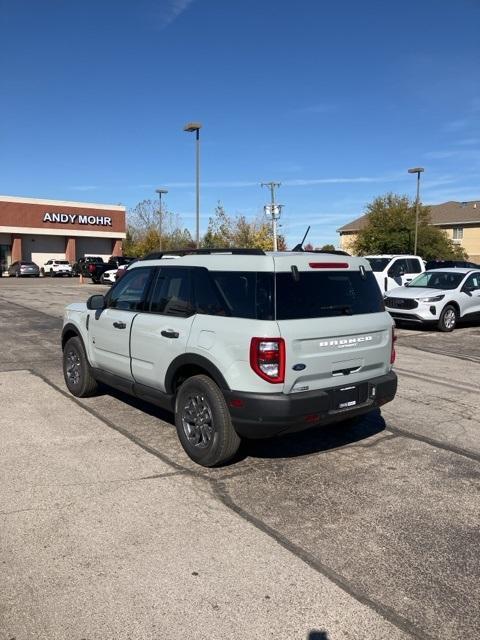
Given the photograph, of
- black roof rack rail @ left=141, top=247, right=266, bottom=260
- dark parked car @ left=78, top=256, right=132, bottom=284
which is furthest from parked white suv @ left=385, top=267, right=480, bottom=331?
dark parked car @ left=78, top=256, right=132, bottom=284

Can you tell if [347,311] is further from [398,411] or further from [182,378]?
[398,411]

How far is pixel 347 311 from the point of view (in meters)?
4.70

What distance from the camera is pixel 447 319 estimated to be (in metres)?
13.9

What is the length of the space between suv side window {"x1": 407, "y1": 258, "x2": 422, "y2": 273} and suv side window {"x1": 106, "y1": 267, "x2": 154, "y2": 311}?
1367 cm

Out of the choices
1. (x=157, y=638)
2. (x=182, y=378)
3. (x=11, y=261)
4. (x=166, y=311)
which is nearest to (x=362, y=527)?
(x=157, y=638)

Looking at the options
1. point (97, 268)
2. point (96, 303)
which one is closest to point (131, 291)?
point (96, 303)

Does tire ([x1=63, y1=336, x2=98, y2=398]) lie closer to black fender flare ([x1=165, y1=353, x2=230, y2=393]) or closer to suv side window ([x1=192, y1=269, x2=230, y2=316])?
black fender flare ([x1=165, y1=353, x2=230, y2=393])

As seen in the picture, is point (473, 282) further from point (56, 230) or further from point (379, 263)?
point (56, 230)

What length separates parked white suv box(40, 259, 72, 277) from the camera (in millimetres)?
48562

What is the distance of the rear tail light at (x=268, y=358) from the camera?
410 cm

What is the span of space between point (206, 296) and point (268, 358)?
91cm

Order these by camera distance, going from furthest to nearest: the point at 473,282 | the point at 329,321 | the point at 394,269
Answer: the point at 394,269 → the point at 473,282 → the point at 329,321

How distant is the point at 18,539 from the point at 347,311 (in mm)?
2967

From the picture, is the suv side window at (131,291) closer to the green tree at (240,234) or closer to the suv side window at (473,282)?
the suv side window at (473,282)
